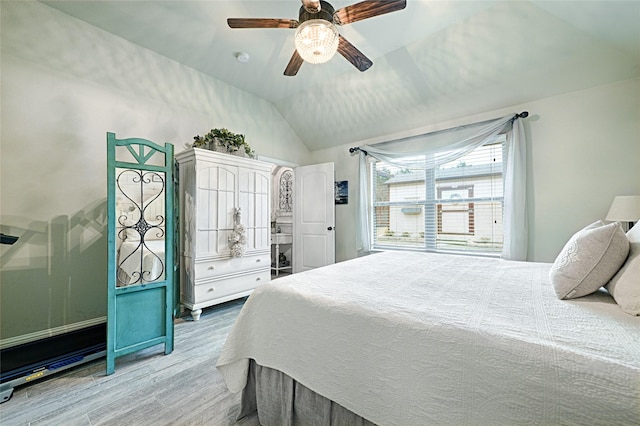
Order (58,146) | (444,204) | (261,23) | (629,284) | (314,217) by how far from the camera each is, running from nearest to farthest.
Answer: (629,284), (261,23), (58,146), (444,204), (314,217)

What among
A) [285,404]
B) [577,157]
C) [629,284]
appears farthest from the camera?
[577,157]

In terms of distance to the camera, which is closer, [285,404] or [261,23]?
[285,404]

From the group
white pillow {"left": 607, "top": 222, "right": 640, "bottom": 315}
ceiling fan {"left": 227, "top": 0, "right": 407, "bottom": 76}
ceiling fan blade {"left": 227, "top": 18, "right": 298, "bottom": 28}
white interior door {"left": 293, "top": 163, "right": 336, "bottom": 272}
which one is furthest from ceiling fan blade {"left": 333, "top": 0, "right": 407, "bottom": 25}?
white interior door {"left": 293, "top": 163, "right": 336, "bottom": 272}

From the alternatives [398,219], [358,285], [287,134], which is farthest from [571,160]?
[287,134]

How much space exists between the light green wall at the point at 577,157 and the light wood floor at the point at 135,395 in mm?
3356

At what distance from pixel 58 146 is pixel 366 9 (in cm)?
284

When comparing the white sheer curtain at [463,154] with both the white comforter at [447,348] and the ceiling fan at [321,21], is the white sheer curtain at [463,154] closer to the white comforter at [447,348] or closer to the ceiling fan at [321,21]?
the white comforter at [447,348]

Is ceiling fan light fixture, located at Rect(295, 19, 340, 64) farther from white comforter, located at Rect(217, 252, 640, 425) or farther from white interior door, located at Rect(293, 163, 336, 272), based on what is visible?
white interior door, located at Rect(293, 163, 336, 272)

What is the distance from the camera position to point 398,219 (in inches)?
161

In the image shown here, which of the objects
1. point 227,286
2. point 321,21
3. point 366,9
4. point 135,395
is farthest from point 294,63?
point 135,395

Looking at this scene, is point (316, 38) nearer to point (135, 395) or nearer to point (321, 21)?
point (321, 21)

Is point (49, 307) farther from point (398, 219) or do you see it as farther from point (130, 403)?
point (398, 219)

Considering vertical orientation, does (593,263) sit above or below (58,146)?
below

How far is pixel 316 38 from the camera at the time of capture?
1.71 m
